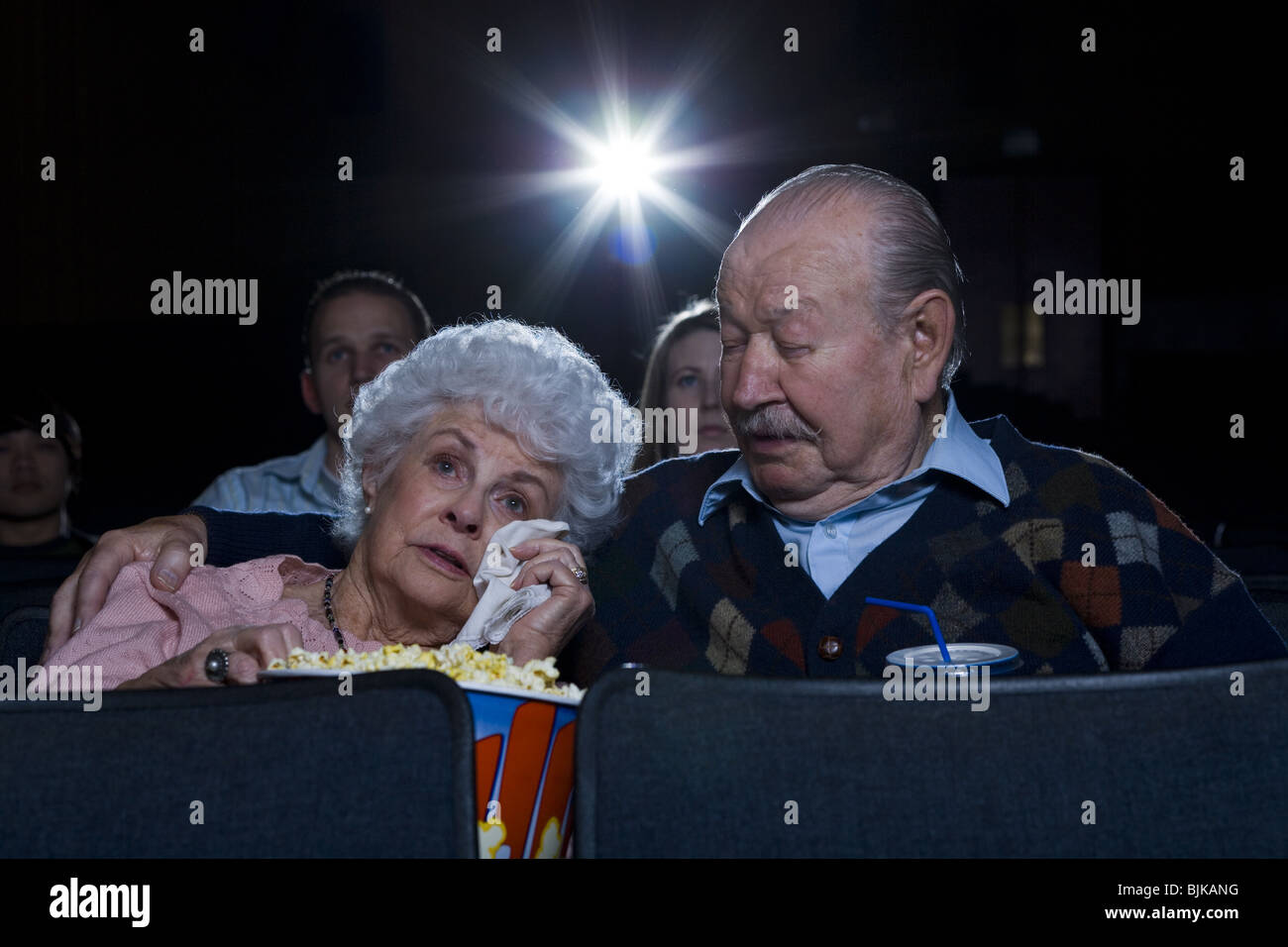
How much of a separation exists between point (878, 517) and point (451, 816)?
3.08 feet

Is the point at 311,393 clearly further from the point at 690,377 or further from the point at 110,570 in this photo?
the point at 110,570

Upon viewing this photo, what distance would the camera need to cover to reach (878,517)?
1.68m

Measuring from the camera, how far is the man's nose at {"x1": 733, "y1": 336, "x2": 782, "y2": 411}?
160cm

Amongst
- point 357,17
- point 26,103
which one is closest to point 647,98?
Result: point 357,17

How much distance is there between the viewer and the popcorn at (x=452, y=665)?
1066mm

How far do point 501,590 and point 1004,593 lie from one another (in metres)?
0.67

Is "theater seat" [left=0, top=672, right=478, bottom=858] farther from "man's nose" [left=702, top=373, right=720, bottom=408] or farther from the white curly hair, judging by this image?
"man's nose" [left=702, top=373, right=720, bottom=408]

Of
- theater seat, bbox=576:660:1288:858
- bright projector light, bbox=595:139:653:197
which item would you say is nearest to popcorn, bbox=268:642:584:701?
theater seat, bbox=576:660:1288:858

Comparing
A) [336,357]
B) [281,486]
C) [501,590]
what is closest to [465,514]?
[501,590]

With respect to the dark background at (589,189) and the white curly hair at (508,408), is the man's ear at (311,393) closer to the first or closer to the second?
the white curly hair at (508,408)

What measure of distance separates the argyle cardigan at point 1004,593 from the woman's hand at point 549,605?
17cm

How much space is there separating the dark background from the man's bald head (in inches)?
127

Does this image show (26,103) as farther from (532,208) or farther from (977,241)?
(977,241)

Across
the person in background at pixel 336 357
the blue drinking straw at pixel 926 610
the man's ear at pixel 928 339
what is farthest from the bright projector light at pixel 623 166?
the blue drinking straw at pixel 926 610
